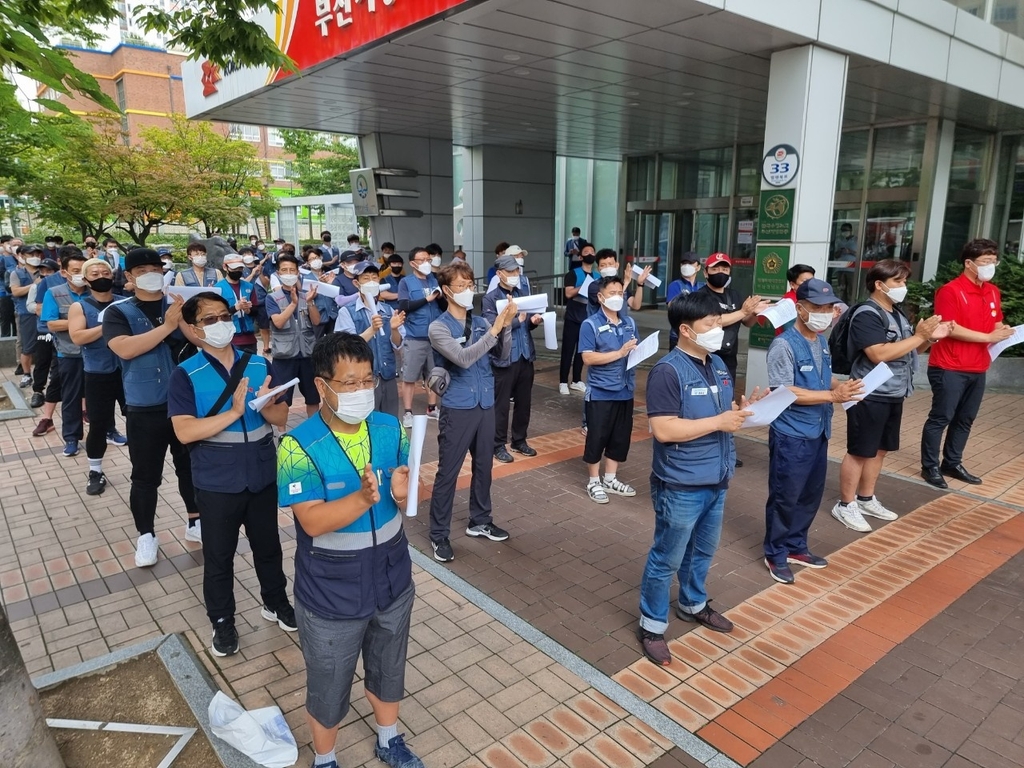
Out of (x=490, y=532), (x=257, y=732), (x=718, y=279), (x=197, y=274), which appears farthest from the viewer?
(x=197, y=274)

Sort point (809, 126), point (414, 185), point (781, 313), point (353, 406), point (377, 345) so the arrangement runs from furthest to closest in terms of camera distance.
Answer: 1. point (414, 185)
2. point (809, 126)
3. point (377, 345)
4. point (781, 313)
5. point (353, 406)

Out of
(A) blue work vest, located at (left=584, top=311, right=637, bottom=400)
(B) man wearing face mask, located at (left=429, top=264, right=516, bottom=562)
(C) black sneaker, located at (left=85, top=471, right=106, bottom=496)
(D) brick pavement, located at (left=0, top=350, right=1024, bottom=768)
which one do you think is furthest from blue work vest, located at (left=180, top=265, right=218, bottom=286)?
(A) blue work vest, located at (left=584, top=311, right=637, bottom=400)

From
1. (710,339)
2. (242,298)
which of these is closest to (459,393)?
(710,339)

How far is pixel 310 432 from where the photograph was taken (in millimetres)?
2434

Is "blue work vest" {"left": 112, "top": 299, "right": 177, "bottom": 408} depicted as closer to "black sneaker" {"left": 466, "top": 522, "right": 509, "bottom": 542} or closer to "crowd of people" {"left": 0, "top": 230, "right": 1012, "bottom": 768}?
"crowd of people" {"left": 0, "top": 230, "right": 1012, "bottom": 768}

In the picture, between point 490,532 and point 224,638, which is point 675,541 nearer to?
point 490,532

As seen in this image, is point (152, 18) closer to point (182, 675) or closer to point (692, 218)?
point (182, 675)

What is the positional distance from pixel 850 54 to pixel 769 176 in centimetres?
163

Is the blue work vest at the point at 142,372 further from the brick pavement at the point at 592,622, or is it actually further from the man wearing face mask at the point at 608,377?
the man wearing face mask at the point at 608,377

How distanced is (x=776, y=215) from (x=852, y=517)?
4.11m

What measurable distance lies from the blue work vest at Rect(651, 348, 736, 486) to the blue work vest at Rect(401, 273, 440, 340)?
14.5 ft

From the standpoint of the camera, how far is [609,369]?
552cm

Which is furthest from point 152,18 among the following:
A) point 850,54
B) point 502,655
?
point 850,54

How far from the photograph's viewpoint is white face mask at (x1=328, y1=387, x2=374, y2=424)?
95.0 inches
